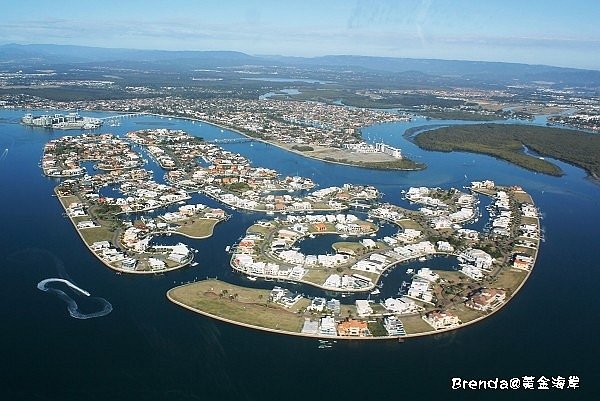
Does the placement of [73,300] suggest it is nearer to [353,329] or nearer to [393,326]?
[353,329]

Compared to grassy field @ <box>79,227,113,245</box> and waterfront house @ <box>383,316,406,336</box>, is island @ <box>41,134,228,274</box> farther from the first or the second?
waterfront house @ <box>383,316,406,336</box>

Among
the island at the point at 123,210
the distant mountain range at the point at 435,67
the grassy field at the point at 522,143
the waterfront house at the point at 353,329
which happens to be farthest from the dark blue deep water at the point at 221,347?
the distant mountain range at the point at 435,67

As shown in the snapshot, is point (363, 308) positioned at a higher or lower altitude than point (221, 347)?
higher

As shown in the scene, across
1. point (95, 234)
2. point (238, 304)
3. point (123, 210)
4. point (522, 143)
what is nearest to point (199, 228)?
point (95, 234)

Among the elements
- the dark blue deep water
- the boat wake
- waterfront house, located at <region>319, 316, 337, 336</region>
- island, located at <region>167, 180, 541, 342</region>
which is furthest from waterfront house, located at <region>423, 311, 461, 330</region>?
the boat wake

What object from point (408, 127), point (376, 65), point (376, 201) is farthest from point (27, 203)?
point (376, 65)
